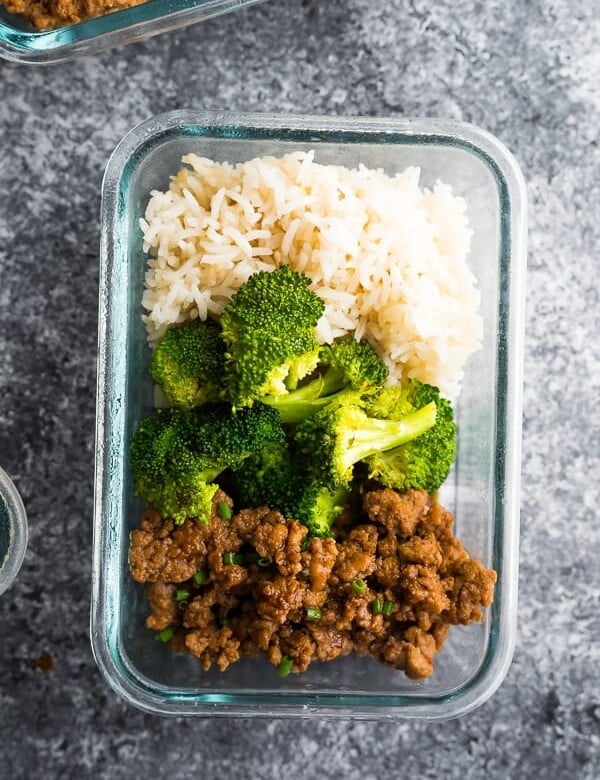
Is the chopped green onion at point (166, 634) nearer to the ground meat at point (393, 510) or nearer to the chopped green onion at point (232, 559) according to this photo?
the chopped green onion at point (232, 559)

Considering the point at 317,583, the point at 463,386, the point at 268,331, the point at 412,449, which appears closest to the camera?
the point at 268,331

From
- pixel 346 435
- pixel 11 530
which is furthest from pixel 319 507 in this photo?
pixel 11 530

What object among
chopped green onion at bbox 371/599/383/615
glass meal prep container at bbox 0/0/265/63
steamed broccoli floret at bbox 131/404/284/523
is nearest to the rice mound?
steamed broccoli floret at bbox 131/404/284/523

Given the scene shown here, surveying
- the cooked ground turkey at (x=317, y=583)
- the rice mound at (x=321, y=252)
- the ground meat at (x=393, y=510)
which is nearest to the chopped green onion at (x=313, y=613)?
the cooked ground turkey at (x=317, y=583)

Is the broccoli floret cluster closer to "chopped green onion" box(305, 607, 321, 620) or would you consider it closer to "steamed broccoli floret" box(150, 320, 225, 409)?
"steamed broccoli floret" box(150, 320, 225, 409)

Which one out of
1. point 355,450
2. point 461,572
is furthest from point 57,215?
point 461,572

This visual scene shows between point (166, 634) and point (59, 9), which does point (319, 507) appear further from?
point (59, 9)

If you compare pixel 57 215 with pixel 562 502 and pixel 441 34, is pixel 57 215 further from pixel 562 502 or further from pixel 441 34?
pixel 562 502
